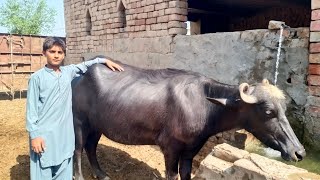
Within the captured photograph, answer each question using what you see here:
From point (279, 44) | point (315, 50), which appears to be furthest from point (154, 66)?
point (315, 50)

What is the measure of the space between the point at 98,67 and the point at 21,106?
7.05 metres

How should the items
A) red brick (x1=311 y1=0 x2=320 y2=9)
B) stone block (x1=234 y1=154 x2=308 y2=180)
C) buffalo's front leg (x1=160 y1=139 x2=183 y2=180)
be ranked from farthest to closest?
red brick (x1=311 y1=0 x2=320 y2=9)
buffalo's front leg (x1=160 y1=139 x2=183 y2=180)
stone block (x1=234 y1=154 x2=308 y2=180)

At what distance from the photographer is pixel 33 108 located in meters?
2.81

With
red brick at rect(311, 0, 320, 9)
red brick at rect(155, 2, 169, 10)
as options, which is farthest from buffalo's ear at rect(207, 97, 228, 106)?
red brick at rect(155, 2, 169, 10)

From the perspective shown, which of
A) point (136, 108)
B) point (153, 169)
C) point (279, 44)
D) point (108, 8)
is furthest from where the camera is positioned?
point (108, 8)

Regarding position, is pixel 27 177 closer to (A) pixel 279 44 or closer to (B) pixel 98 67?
(B) pixel 98 67

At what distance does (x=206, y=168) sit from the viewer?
3.42 meters

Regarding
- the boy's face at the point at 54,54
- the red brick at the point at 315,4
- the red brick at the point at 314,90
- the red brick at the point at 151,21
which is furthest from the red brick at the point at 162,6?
the boy's face at the point at 54,54

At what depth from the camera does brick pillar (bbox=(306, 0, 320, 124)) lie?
3.86 m

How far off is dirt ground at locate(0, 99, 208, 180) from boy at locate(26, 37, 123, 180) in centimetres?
176

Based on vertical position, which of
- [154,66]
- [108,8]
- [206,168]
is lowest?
[206,168]

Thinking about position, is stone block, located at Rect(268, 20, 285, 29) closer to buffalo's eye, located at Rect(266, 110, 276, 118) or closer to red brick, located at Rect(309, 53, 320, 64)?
red brick, located at Rect(309, 53, 320, 64)

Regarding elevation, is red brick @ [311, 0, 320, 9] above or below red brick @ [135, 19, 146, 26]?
below

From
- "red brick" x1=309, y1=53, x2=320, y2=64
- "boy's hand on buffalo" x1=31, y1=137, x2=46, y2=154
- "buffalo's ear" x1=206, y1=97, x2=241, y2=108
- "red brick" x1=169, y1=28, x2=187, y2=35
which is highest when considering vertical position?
"red brick" x1=169, y1=28, x2=187, y2=35
